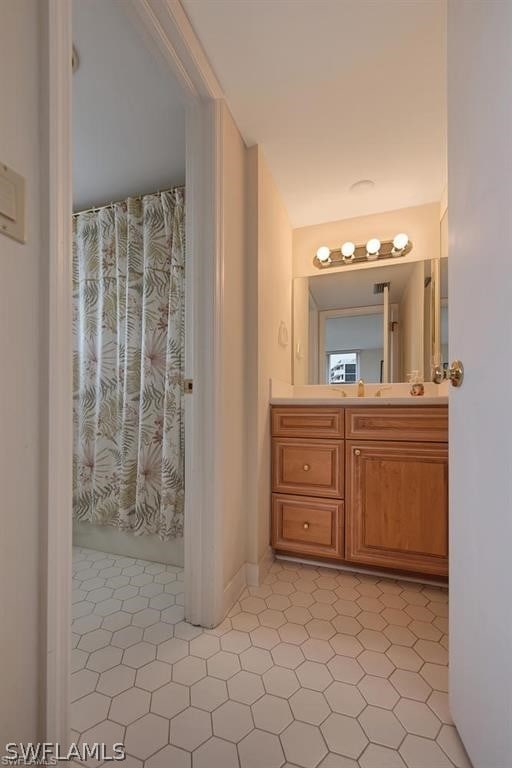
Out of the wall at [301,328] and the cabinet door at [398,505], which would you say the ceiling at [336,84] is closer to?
the wall at [301,328]

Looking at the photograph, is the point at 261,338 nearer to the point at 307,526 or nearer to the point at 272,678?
the point at 307,526

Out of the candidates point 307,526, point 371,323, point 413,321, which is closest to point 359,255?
point 371,323

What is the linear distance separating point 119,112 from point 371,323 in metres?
1.73

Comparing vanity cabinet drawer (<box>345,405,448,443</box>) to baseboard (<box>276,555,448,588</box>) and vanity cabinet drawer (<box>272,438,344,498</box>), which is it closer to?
vanity cabinet drawer (<box>272,438,344,498</box>)

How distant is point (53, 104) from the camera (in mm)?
627

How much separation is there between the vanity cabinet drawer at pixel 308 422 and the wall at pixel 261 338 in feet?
0.24

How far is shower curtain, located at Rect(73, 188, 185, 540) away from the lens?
5.77 ft

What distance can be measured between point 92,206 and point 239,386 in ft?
5.25

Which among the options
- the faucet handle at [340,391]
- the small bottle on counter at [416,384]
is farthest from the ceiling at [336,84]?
the faucet handle at [340,391]

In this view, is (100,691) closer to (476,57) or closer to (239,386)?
(239,386)

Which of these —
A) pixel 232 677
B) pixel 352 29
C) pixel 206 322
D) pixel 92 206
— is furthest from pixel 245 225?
pixel 232 677

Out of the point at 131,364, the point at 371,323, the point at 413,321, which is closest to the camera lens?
the point at 131,364

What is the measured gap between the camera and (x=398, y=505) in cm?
157

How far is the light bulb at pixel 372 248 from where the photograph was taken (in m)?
2.18
